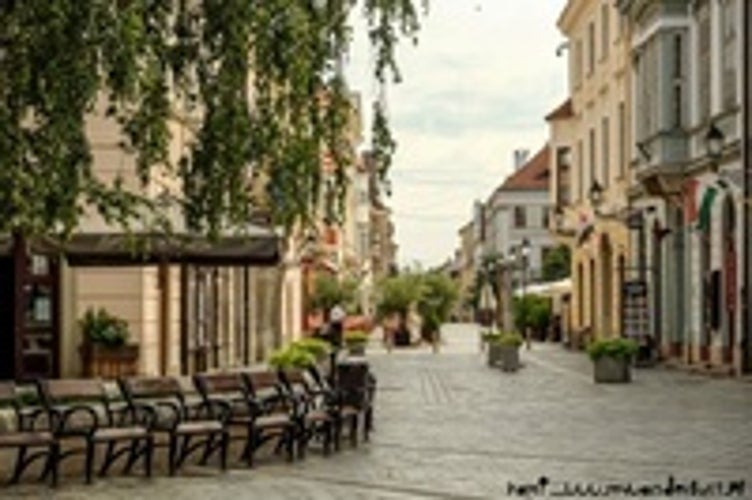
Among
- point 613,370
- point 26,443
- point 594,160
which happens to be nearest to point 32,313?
point 613,370

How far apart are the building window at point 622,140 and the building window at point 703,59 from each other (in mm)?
9026

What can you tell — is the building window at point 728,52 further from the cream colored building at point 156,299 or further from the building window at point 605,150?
the building window at point 605,150

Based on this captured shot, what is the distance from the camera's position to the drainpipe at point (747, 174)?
31047 millimetres

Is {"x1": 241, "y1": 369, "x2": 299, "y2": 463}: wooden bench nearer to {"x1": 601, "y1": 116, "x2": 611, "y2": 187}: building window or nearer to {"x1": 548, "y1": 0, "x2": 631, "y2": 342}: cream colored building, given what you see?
{"x1": 548, "y1": 0, "x2": 631, "y2": 342}: cream colored building

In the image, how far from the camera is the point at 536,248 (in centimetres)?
11688

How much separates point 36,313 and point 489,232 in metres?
111

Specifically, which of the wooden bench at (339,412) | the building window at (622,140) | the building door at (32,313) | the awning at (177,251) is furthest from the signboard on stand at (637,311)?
the wooden bench at (339,412)

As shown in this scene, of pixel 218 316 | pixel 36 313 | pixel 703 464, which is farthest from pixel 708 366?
pixel 703 464

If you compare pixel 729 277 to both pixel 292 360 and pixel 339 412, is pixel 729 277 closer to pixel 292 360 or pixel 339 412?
pixel 292 360

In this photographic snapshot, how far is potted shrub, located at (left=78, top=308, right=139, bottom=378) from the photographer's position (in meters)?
27.4

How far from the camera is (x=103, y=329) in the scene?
27469 millimetres

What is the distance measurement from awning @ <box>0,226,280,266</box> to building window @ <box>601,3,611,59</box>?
28.7 meters

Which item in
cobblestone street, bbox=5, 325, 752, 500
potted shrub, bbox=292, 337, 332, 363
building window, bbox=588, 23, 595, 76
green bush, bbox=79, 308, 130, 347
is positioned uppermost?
building window, bbox=588, 23, 595, 76

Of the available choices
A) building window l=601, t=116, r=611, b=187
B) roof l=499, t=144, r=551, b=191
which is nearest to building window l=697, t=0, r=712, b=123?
building window l=601, t=116, r=611, b=187
